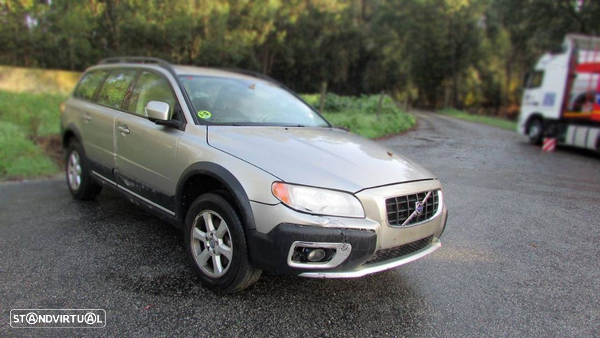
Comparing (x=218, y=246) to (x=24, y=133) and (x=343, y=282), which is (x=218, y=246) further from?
(x=24, y=133)

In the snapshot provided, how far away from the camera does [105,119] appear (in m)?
4.41

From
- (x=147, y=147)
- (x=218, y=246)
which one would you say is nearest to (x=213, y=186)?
(x=218, y=246)

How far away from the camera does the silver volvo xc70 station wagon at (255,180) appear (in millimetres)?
2602

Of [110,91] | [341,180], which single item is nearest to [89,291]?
[341,180]

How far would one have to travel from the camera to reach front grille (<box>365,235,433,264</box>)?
9.01 ft

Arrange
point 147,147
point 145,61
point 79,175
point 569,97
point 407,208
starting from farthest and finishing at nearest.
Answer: point 569,97 < point 79,175 < point 145,61 < point 147,147 < point 407,208

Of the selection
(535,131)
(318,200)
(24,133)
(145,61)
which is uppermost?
(145,61)

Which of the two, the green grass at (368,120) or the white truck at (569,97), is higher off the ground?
the white truck at (569,97)

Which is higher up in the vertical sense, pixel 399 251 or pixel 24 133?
pixel 399 251

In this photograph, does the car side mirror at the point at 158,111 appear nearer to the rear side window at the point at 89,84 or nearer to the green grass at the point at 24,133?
the rear side window at the point at 89,84

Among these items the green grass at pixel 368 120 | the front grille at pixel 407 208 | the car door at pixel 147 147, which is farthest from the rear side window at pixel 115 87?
the green grass at pixel 368 120

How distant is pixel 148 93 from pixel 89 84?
67.7 inches

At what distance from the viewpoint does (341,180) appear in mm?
2711

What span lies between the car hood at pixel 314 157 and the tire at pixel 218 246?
42cm
